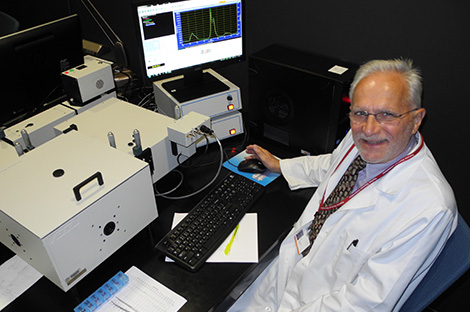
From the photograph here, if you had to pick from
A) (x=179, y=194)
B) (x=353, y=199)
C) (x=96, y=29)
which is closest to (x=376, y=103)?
(x=353, y=199)

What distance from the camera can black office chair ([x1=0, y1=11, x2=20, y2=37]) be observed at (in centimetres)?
251

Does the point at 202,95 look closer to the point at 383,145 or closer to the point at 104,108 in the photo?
the point at 104,108

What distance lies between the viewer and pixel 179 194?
1.44m

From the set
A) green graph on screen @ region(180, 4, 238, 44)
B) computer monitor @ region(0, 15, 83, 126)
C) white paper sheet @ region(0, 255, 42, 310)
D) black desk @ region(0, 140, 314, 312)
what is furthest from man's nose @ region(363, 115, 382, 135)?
computer monitor @ region(0, 15, 83, 126)

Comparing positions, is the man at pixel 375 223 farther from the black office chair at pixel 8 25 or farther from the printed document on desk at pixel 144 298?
the black office chair at pixel 8 25

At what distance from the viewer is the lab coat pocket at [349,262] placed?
1.06 metres

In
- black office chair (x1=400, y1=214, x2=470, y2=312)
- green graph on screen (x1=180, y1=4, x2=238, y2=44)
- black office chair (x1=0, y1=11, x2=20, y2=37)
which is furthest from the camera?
black office chair (x1=0, y1=11, x2=20, y2=37)

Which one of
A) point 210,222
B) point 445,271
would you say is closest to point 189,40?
point 210,222

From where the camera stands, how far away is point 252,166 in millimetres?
1520

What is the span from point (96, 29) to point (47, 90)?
109cm

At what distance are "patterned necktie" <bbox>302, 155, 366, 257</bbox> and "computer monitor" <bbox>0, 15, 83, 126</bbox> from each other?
4.08ft

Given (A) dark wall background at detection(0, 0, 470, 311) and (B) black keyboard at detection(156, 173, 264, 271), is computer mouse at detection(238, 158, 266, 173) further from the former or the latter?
(A) dark wall background at detection(0, 0, 470, 311)

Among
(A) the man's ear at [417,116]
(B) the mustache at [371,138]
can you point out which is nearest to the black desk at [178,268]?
(B) the mustache at [371,138]

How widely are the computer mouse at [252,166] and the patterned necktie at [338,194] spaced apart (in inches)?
13.0
